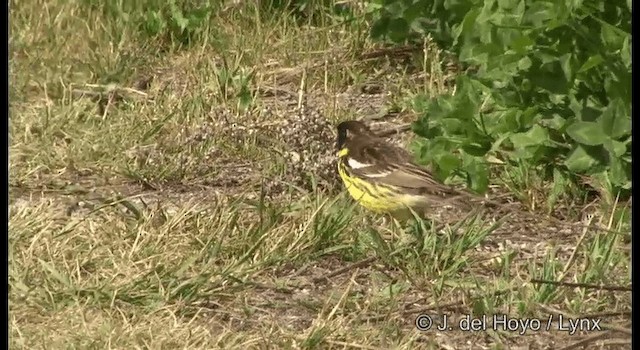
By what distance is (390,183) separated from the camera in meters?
6.09

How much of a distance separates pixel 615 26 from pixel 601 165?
0.47 meters

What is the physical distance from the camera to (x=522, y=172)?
238 inches

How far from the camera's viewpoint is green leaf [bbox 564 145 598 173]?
483 cm

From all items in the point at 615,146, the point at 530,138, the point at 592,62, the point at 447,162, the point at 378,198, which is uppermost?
the point at 592,62

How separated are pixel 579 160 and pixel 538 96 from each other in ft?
2.79

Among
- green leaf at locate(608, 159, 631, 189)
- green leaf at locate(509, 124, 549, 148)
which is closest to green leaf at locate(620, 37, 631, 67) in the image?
green leaf at locate(608, 159, 631, 189)

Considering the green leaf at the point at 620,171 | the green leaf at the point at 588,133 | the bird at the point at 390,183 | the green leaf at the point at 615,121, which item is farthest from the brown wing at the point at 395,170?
the green leaf at the point at 615,121

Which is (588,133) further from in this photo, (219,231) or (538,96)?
(219,231)

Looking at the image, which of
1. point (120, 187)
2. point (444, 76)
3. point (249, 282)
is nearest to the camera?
point (249, 282)

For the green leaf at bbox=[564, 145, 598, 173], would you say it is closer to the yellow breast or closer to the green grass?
the green grass

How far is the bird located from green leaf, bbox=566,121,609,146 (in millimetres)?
1137

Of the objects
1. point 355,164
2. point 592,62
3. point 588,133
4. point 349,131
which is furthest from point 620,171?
point 349,131


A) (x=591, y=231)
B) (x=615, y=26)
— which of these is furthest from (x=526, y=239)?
(x=615, y=26)

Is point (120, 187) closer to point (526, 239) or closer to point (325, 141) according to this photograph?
point (325, 141)
